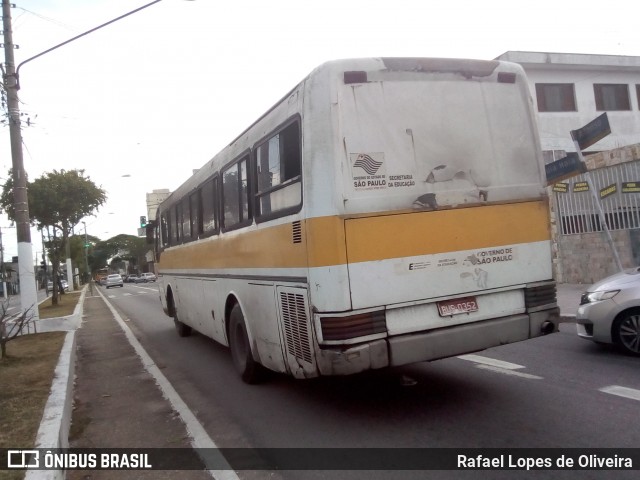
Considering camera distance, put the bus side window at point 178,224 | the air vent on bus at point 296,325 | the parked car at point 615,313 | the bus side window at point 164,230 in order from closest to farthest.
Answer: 1. the air vent on bus at point 296,325
2. the parked car at point 615,313
3. the bus side window at point 178,224
4. the bus side window at point 164,230

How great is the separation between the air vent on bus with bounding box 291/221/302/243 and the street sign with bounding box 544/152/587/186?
753 cm

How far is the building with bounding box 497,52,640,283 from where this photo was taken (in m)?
12.4

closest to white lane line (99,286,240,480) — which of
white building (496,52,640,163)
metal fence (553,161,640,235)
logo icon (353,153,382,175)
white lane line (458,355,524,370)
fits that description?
logo icon (353,153,382,175)

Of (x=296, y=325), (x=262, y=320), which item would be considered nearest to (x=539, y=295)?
(x=296, y=325)

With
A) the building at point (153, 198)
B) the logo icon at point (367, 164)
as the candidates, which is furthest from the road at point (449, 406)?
the building at point (153, 198)

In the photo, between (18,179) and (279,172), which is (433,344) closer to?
(279,172)

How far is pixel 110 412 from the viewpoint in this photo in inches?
241

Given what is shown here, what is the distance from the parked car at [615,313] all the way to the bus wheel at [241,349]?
14.3 feet

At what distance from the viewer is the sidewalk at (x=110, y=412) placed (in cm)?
449

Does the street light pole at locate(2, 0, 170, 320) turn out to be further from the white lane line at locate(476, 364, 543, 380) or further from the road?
the white lane line at locate(476, 364, 543, 380)

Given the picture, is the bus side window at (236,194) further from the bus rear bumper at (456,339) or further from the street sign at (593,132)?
the street sign at (593,132)

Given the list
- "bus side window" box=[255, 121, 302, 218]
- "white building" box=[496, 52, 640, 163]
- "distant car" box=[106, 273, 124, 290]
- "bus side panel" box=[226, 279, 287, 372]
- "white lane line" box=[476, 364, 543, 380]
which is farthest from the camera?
"distant car" box=[106, 273, 124, 290]

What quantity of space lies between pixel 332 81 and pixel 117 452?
12.8 ft

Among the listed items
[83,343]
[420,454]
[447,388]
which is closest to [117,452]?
[420,454]
